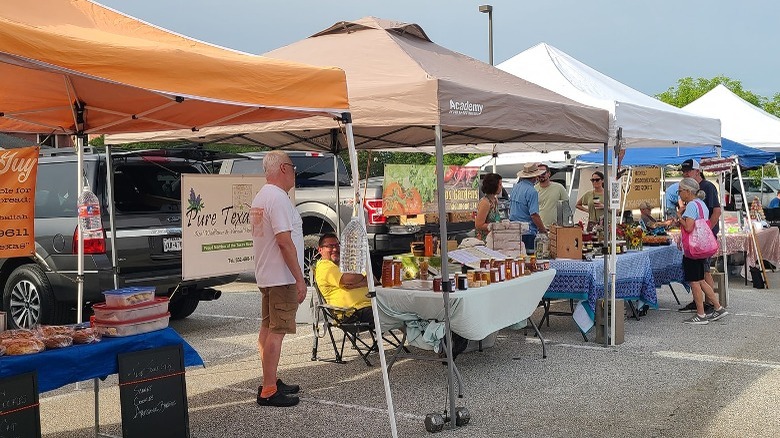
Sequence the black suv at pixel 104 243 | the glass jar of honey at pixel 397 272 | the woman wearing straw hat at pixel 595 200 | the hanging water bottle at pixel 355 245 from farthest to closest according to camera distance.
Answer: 1. the woman wearing straw hat at pixel 595 200
2. the black suv at pixel 104 243
3. the glass jar of honey at pixel 397 272
4. the hanging water bottle at pixel 355 245

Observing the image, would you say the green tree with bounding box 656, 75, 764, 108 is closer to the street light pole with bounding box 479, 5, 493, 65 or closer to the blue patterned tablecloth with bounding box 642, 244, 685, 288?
the street light pole with bounding box 479, 5, 493, 65

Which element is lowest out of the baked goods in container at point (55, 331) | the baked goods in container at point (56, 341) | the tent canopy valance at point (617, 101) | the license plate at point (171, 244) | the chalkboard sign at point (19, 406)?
the chalkboard sign at point (19, 406)

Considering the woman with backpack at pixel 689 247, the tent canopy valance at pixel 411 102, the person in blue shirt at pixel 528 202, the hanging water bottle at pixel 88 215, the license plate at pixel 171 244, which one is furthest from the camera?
the person in blue shirt at pixel 528 202

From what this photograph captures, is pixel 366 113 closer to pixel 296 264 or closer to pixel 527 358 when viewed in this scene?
pixel 296 264

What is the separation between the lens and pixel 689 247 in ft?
30.8

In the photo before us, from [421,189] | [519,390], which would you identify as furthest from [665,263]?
[519,390]

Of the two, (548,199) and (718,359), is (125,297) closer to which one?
(718,359)

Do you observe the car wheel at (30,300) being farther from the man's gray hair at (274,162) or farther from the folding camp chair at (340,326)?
the man's gray hair at (274,162)

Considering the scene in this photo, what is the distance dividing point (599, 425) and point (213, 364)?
3704mm

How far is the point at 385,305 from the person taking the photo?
21.9 feet

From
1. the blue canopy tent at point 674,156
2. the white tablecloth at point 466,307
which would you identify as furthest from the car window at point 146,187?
the blue canopy tent at point 674,156

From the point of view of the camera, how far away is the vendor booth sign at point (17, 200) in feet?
17.9

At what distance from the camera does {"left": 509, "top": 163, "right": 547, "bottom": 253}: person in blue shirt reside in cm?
992

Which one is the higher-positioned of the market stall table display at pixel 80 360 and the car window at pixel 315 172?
the car window at pixel 315 172
